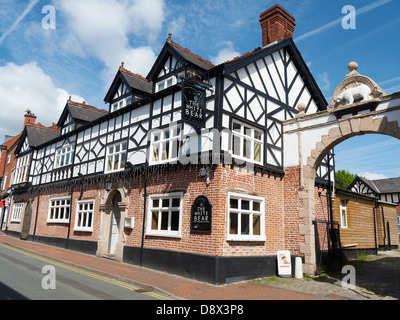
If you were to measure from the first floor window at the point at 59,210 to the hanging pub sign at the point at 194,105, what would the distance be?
11942 millimetres

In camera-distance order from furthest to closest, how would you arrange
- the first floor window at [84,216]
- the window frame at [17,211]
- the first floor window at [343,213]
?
the window frame at [17,211] < the first floor window at [84,216] < the first floor window at [343,213]

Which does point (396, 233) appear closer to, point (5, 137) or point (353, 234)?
point (353, 234)

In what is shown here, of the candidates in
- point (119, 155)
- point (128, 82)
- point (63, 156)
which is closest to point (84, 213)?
point (119, 155)

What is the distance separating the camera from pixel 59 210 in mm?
19234

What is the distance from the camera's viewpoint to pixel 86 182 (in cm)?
1727

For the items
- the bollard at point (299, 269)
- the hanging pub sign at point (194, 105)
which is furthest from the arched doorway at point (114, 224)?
the bollard at point (299, 269)

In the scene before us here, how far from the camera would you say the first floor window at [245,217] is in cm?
1070

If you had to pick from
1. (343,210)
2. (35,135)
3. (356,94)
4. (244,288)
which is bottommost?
(244,288)

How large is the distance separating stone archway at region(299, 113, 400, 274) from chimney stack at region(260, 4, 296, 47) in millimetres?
6358

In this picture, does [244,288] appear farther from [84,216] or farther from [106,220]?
[84,216]

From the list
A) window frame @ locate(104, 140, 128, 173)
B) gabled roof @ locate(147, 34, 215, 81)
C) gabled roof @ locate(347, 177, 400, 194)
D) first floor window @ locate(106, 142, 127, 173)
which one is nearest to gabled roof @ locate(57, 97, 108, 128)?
window frame @ locate(104, 140, 128, 173)

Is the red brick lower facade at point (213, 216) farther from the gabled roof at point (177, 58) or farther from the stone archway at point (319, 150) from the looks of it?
the gabled roof at point (177, 58)

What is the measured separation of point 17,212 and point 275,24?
2530 cm
